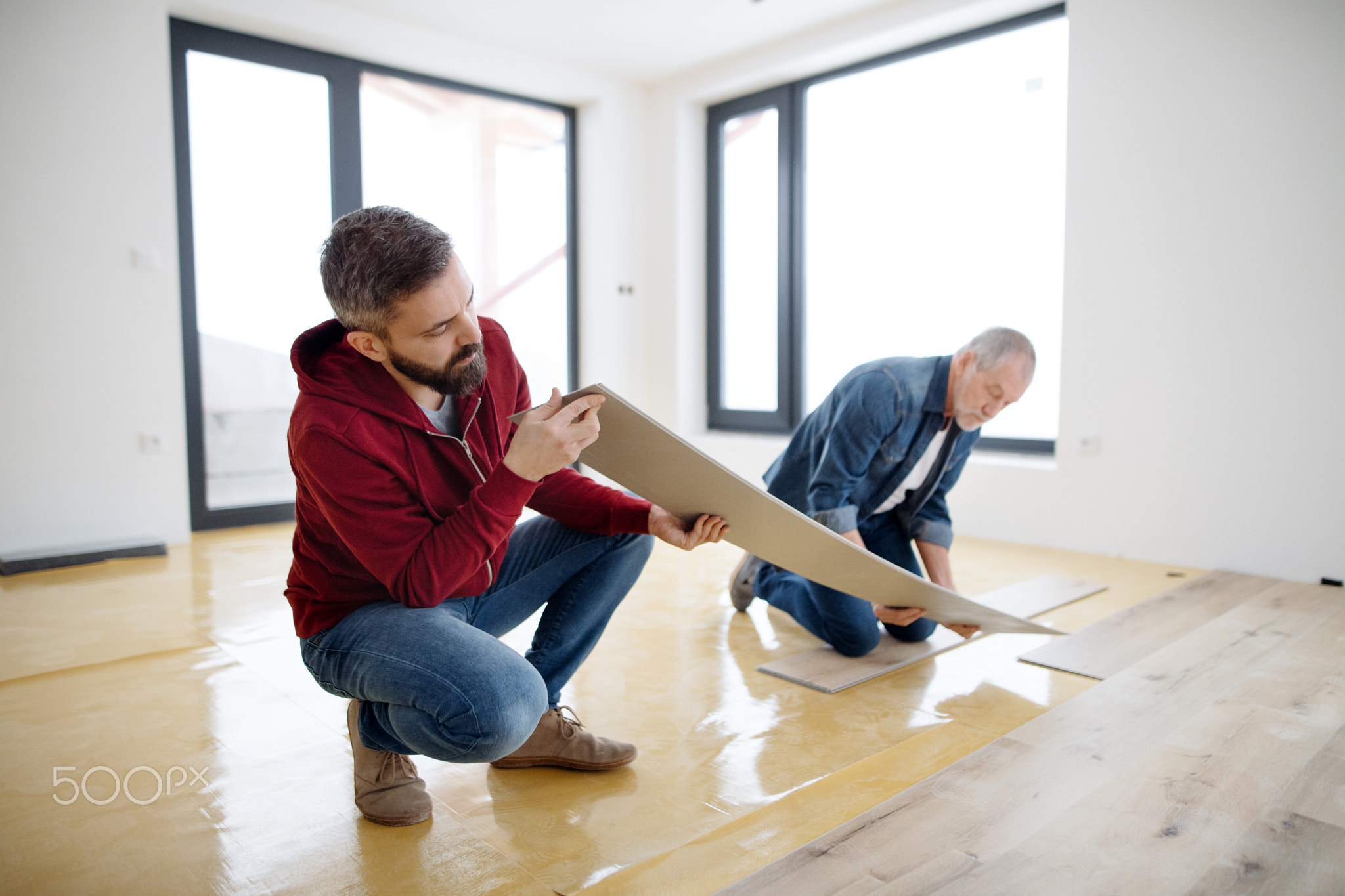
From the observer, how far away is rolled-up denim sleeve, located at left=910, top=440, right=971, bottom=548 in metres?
2.28

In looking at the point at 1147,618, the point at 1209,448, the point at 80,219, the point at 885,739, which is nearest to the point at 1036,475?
the point at 1209,448

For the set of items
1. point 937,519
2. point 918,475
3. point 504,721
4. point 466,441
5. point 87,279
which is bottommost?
point 504,721

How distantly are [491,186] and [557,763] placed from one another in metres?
4.30

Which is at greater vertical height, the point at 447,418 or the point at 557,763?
the point at 447,418

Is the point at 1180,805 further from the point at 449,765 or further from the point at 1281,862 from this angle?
the point at 449,765

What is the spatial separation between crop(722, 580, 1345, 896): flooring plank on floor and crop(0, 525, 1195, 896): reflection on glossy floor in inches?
4.3

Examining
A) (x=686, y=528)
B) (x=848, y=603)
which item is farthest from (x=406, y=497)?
(x=848, y=603)

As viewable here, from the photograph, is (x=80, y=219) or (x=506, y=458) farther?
(x=80, y=219)

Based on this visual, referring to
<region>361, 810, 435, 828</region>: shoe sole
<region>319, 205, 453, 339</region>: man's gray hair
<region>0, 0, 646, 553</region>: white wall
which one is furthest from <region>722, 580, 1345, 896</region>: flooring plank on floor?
<region>0, 0, 646, 553</region>: white wall

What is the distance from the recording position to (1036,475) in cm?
383

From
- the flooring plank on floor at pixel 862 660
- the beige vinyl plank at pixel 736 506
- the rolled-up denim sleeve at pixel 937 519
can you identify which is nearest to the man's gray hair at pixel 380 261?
the beige vinyl plank at pixel 736 506

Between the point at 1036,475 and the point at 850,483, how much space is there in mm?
2094

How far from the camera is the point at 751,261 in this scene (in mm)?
5391

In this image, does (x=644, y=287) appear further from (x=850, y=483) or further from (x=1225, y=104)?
(x=850, y=483)
